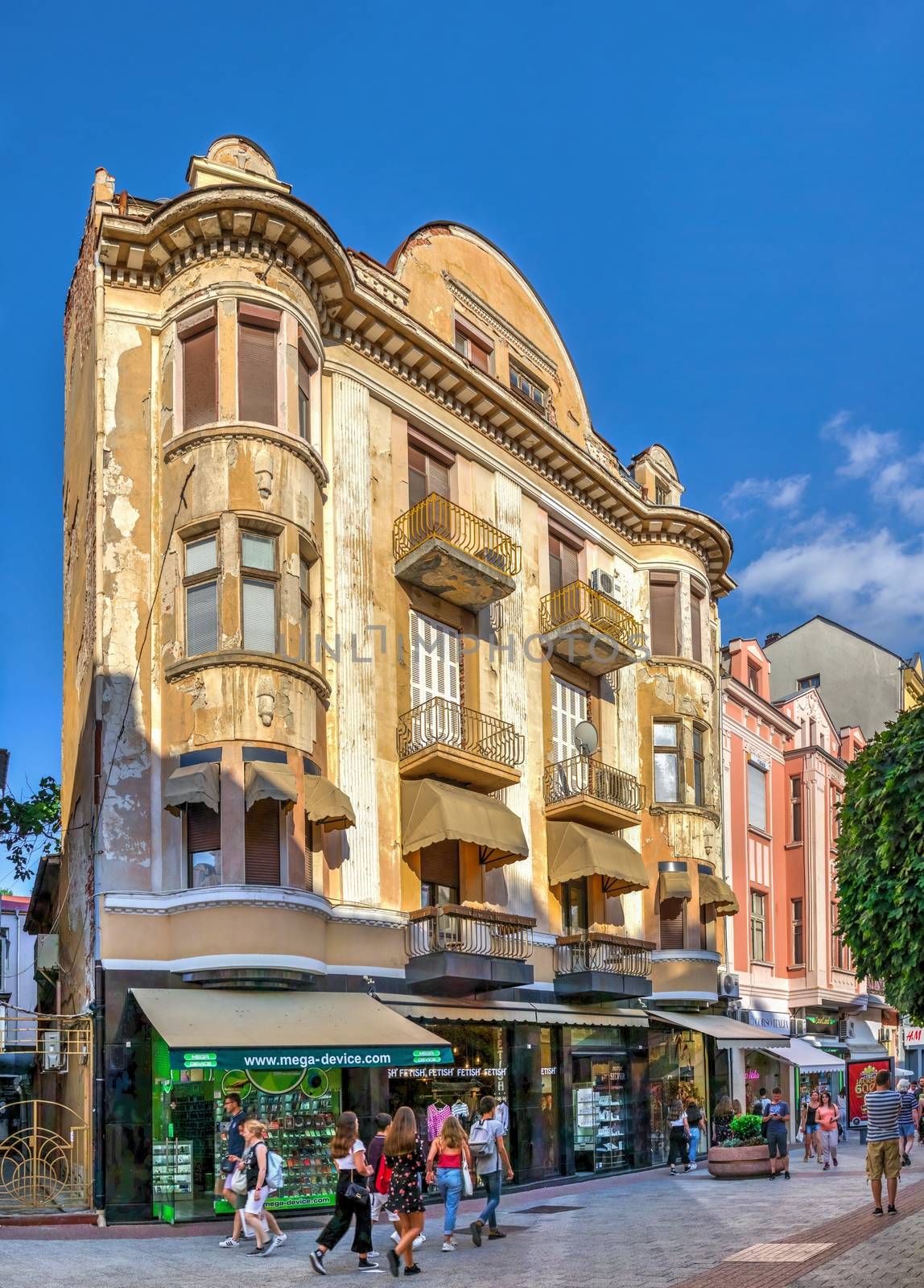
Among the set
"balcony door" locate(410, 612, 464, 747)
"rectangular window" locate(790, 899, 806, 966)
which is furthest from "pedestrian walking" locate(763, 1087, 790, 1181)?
"rectangular window" locate(790, 899, 806, 966)

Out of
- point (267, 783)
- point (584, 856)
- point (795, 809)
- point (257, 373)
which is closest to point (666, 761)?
point (584, 856)

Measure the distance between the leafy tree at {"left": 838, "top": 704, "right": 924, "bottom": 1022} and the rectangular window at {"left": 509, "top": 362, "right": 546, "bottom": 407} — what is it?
15215 millimetres

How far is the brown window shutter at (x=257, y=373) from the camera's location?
72.9ft

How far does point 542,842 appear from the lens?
92.6 ft

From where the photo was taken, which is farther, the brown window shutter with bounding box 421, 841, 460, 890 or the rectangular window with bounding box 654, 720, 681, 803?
the rectangular window with bounding box 654, 720, 681, 803

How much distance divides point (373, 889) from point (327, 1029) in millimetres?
3293

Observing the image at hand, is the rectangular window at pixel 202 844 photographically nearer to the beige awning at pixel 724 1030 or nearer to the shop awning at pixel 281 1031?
the shop awning at pixel 281 1031

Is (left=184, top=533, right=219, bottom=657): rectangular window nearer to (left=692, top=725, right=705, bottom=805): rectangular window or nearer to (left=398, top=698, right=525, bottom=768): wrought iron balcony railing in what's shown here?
(left=398, top=698, right=525, bottom=768): wrought iron balcony railing

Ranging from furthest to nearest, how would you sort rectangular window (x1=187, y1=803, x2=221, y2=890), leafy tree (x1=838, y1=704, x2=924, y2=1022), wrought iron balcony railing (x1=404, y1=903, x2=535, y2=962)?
wrought iron balcony railing (x1=404, y1=903, x2=535, y2=962) → rectangular window (x1=187, y1=803, x2=221, y2=890) → leafy tree (x1=838, y1=704, x2=924, y2=1022)

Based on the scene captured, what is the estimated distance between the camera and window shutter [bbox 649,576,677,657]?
34188 mm

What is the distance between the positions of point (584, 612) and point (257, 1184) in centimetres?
1641

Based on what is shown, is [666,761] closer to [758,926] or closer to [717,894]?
[717,894]

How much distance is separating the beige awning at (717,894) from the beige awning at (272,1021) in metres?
12.2

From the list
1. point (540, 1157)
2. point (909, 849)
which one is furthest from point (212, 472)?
point (540, 1157)
